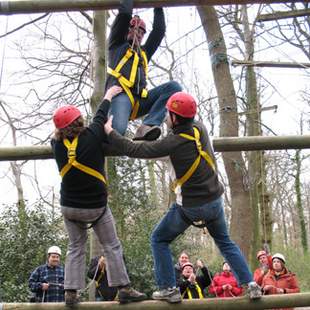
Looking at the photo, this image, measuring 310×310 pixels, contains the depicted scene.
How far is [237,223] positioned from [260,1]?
601 cm

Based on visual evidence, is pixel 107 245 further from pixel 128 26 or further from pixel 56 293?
pixel 56 293

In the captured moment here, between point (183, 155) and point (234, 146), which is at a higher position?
point (234, 146)

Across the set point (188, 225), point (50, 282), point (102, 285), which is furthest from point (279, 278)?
point (188, 225)

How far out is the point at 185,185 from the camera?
3812 mm

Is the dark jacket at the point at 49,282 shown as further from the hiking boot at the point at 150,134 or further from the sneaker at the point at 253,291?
the sneaker at the point at 253,291

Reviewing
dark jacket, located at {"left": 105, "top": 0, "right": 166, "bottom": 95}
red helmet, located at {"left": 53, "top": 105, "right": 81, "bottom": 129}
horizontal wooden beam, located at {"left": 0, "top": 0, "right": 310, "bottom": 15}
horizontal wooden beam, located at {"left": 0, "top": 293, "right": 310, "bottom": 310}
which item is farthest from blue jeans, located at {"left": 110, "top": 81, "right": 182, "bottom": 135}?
horizontal wooden beam, located at {"left": 0, "top": 293, "right": 310, "bottom": 310}

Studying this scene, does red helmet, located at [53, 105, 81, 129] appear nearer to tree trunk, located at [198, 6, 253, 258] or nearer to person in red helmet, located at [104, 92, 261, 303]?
person in red helmet, located at [104, 92, 261, 303]

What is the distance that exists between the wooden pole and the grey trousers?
49 centimetres

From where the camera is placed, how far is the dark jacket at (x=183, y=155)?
12.4 feet

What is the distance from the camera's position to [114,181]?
1026cm

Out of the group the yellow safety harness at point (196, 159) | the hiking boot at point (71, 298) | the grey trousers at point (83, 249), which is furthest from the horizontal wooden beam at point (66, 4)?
the hiking boot at point (71, 298)

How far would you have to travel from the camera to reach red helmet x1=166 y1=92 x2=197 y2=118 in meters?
3.79

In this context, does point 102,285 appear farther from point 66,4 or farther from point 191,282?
point 66,4

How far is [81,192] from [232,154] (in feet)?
20.2
